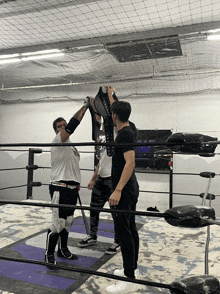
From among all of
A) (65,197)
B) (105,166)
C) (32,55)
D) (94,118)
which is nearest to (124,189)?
(94,118)

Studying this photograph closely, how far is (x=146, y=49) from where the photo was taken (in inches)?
147

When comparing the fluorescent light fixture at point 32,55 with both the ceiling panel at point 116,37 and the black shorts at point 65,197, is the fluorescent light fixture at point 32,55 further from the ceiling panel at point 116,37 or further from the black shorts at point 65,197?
the black shorts at point 65,197

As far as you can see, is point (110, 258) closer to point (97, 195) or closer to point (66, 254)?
point (66, 254)

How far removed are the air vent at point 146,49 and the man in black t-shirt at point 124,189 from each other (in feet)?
7.00

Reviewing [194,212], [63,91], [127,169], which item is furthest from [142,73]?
[194,212]

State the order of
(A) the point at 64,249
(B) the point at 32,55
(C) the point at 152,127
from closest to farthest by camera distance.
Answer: (A) the point at 64,249 → (B) the point at 32,55 → (C) the point at 152,127

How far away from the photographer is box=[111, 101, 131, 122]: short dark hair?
5.48 ft

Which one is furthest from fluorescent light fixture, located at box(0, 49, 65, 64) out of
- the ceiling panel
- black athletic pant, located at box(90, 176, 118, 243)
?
black athletic pant, located at box(90, 176, 118, 243)

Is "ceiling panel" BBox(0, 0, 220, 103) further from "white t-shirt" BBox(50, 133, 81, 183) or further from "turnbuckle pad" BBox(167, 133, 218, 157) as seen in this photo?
"turnbuckle pad" BBox(167, 133, 218, 157)

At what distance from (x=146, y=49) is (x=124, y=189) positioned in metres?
2.75

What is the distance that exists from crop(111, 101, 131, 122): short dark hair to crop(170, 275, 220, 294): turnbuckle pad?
119cm

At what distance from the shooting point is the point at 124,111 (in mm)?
1697

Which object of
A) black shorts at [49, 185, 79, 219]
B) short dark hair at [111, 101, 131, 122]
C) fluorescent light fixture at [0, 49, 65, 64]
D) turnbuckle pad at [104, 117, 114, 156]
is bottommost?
black shorts at [49, 185, 79, 219]

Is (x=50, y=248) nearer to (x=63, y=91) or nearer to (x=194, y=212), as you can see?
(x=194, y=212)
